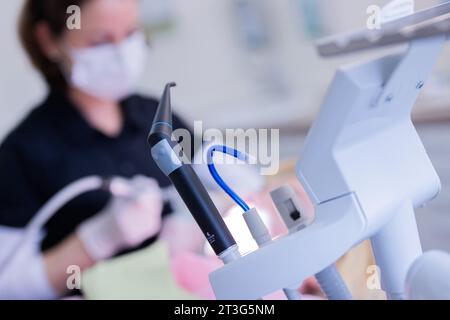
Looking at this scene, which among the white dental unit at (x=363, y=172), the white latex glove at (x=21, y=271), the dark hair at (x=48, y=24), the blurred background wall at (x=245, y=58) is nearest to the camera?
the white dental unit at (x=363, y=172)

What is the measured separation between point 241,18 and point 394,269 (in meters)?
1.58

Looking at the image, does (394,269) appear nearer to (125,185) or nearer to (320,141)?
(320,141)

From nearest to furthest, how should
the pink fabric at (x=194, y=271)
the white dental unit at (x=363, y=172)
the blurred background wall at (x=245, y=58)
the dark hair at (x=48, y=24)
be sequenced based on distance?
the white dental unit at (x=363, y=172) → the pink fabric at (x=194, y=271) → the dark hair at (x=48, y=24) → the blurred background wall at (x=245, y=58)

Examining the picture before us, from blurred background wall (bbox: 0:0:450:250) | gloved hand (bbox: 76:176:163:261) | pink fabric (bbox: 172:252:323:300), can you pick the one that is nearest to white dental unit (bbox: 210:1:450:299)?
pink fabric (bbox: 172:252:323:300)

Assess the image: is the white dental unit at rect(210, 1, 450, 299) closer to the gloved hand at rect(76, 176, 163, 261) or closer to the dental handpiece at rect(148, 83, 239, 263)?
the dental handpiece at rect(148, 83, 239, 263)

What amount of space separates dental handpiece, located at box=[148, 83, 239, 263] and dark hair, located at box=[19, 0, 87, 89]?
0.73 m

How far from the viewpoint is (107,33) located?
1088mm

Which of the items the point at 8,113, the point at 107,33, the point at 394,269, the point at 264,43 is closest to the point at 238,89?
the point at 264,43

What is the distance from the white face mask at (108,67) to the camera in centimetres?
111

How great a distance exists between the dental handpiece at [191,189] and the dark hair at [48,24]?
73 cm

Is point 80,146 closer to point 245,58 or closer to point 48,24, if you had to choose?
point 48,24

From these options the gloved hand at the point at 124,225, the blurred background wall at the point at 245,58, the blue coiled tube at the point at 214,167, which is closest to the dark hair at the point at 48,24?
the gloved hand at the point at 124,225

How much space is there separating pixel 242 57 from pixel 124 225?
3.52 feet

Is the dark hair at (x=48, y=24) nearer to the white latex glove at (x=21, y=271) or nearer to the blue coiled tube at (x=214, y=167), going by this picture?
the white latex glove at (x=21, y=271)
